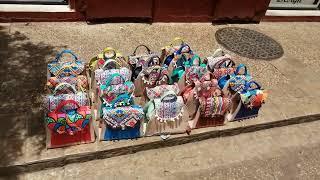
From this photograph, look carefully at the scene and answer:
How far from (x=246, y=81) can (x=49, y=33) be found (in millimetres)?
4724

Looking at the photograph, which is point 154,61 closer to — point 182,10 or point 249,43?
point 182,10

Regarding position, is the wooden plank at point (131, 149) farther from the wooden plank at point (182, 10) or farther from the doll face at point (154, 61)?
the wooden plank at point (182, 10)

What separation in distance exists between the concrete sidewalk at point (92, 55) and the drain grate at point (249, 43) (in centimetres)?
21

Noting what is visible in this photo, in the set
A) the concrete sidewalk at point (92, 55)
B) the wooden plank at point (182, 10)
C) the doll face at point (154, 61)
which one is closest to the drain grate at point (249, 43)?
the concrete sidewalk at point (92, 55)

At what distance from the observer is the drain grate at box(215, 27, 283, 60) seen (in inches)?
344

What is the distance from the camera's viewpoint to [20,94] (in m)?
6.23

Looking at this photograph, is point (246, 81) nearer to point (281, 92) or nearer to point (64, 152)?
point (281, 92)

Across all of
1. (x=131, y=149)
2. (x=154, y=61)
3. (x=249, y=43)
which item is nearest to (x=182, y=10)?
(x=249, y=43)

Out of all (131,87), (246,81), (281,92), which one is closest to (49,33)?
(131,87)

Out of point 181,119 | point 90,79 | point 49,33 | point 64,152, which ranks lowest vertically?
point 64,152

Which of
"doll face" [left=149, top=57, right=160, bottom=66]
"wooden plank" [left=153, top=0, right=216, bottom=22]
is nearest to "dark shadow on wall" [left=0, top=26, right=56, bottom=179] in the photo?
"doll face" [left=149, top=57, right=160, bottom=66]

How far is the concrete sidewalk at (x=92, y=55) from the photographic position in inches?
217

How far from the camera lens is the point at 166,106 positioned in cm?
561

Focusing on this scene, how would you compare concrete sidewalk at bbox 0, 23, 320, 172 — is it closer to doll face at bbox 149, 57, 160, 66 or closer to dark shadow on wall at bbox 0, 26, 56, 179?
dark shadow on wall at bbox 0, 26, 56, 179
